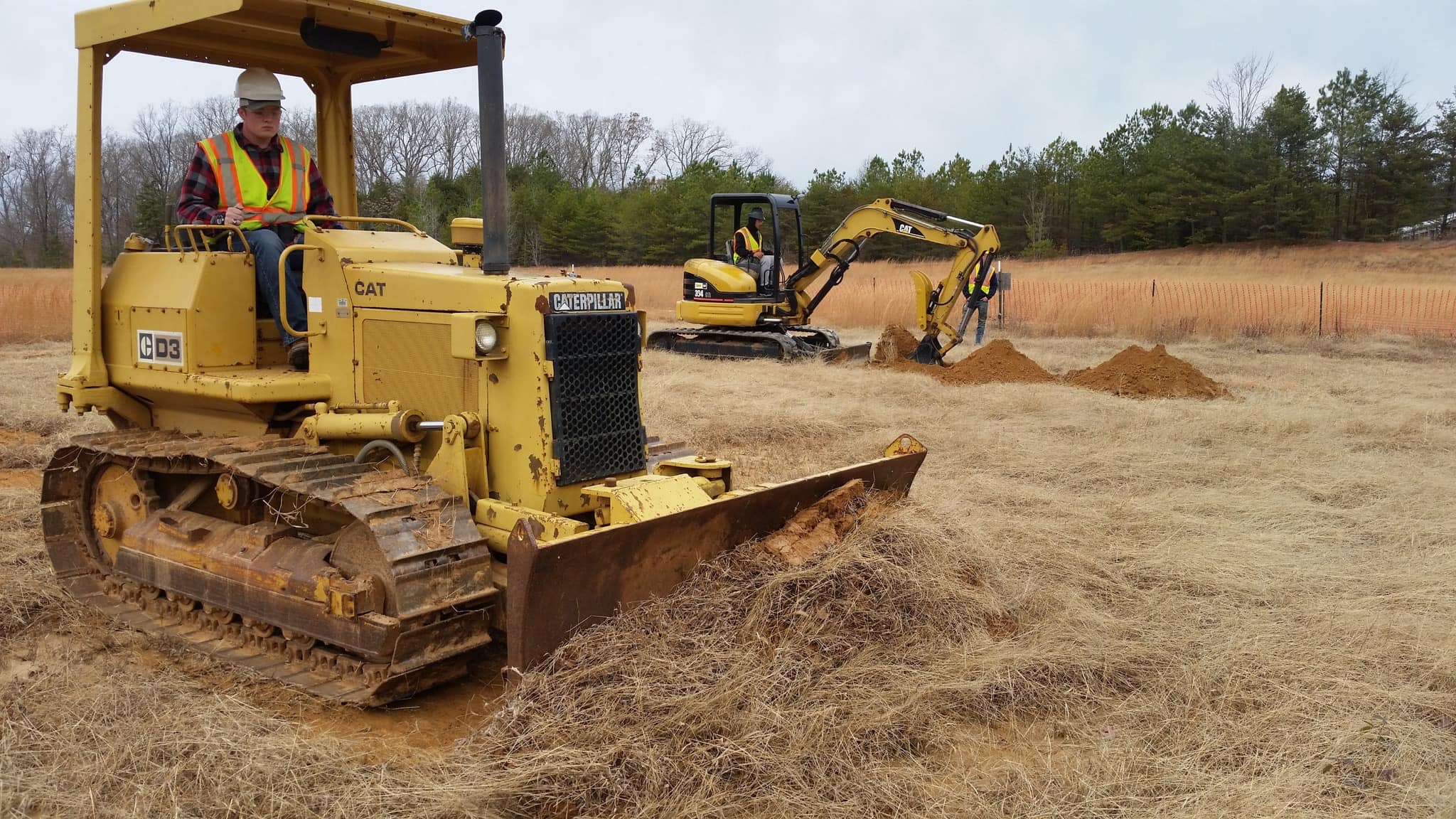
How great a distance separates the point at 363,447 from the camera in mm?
5090

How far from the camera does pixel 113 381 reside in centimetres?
582

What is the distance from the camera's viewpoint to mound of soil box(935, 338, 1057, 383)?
14.2 metres

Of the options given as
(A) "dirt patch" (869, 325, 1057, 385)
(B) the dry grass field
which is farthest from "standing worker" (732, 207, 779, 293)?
(B) the dry grass field

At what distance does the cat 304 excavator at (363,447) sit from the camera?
4.31 m

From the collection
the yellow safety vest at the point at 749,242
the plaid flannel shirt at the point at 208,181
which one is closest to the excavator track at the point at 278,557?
the plaid flannel shirt at the point at 208,181

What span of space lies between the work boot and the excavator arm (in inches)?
445

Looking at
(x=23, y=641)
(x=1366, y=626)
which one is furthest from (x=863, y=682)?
(x=23, y=641)

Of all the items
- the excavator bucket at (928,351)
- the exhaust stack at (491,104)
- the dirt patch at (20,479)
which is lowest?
the dirt patch at (20,479)

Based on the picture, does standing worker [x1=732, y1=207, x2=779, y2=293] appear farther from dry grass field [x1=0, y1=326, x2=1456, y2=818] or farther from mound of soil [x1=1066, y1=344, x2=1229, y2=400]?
dry grass field [x1=0, y1=326, x2=1456, y2=818]

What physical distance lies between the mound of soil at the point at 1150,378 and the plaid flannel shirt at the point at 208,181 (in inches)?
406

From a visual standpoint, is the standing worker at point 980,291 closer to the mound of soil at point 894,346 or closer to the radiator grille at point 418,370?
the mound of soil at point 894,346

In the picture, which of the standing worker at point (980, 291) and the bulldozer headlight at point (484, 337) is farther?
the standing worker at point (980, 291)

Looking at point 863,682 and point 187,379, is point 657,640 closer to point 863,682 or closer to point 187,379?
point 863,682

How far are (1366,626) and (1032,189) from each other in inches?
1795
